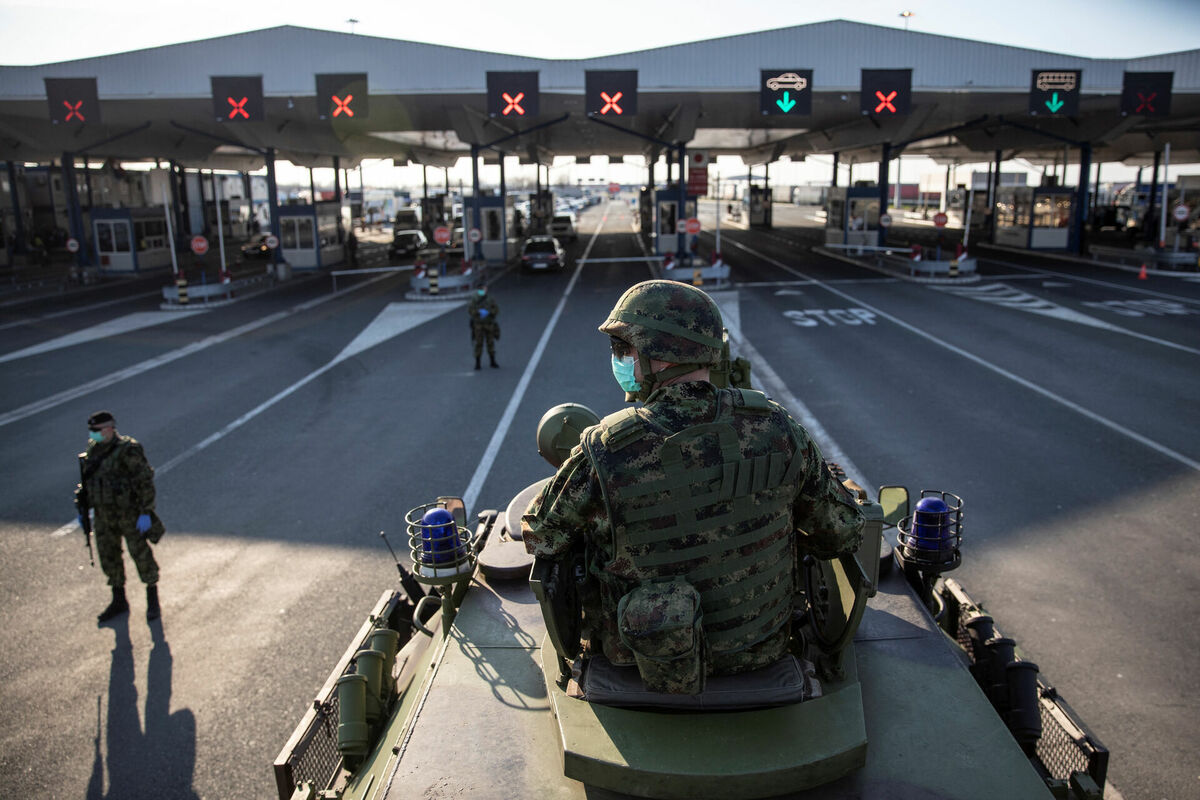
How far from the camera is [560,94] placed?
30.1 meters

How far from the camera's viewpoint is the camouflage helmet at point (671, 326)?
3127mm

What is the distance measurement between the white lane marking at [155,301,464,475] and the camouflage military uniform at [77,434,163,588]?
4.03 meters

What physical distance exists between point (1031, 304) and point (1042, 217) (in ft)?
69.9

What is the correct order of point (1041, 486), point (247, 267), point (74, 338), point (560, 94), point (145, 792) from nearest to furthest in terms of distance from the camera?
point (145, 792) < point (1041, 486) < point (74, 338) < point (560, 94) < point (247, 267)

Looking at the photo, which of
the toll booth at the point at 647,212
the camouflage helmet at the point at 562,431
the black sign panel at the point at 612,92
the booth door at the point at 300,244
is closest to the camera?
→ the camouflage helmet at the point at 562,431

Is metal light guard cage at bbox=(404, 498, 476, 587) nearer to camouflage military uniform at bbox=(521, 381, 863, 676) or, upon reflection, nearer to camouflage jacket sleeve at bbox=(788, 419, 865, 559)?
camouflage military uniform at bbox=(521, 381, 863, 676)

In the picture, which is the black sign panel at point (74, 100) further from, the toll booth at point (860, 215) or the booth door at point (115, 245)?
the toll booth at point (860, 215)

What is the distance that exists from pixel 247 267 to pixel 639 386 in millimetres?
45500

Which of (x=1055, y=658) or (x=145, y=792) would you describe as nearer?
(x=145, y=792)

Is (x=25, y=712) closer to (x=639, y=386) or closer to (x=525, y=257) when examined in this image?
(x=639, y=386)

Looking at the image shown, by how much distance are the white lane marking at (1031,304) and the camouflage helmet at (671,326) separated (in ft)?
60.9

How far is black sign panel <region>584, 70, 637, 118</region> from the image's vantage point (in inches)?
1037

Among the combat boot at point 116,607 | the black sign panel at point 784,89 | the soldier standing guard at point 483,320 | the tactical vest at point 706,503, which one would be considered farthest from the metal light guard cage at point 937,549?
the black sign panel at point 784,89

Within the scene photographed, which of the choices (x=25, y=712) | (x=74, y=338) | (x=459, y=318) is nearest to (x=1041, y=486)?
(x=25, y=712)
